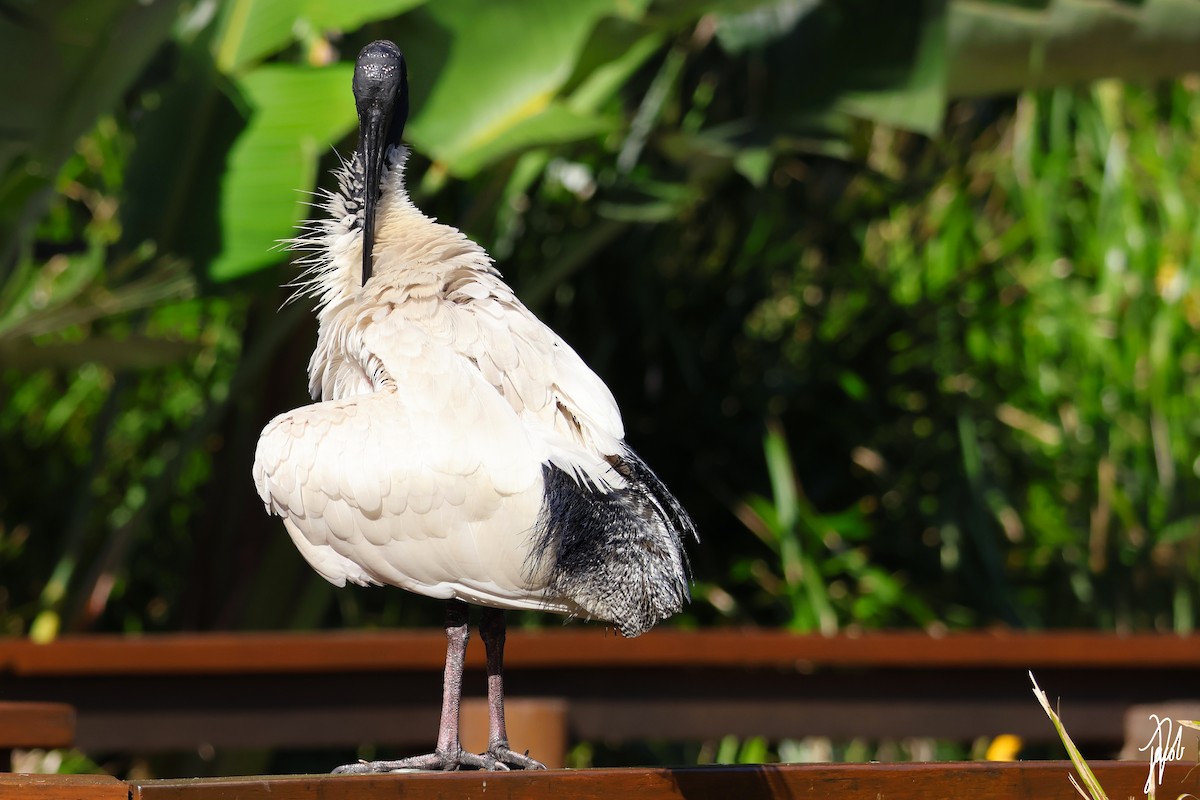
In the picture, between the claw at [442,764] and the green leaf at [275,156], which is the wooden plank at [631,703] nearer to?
the green leaf at [275,156]

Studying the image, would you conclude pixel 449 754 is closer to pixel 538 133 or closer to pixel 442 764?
pixel 442 764

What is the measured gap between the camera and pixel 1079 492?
6750 mm

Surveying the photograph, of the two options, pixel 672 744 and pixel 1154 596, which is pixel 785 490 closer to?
pixel 672 744

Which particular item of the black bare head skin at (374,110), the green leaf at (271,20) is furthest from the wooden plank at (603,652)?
the green leaf at (271,20)

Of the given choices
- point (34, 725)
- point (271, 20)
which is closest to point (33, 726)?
point (34, 725)

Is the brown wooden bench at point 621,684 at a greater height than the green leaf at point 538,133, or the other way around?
the green leaf at point 538,133

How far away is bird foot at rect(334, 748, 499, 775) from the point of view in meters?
2.12

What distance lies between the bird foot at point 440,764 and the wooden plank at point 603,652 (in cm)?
147

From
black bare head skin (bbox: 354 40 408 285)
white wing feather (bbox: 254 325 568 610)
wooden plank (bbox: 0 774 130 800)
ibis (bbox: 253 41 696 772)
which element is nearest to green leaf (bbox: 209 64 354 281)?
black bare head skin (bbox: 354 40 408 285)

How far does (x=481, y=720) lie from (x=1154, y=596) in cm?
408

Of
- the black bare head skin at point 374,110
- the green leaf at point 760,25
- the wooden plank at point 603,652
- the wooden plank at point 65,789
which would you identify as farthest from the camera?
the green leaf at point 760,25

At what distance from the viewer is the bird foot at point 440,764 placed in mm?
2119

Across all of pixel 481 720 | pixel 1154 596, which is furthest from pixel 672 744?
pixel 481 720

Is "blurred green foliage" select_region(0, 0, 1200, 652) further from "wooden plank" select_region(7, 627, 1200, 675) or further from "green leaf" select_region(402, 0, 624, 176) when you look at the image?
"wooden plank" select_region(7, 627, 1200, 675)
